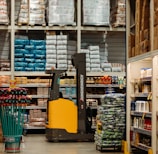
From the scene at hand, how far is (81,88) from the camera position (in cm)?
1327

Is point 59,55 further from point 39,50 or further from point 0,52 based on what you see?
point 0,52

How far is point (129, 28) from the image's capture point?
10.2m

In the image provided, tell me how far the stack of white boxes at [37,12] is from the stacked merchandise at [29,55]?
626mm

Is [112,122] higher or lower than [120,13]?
lower

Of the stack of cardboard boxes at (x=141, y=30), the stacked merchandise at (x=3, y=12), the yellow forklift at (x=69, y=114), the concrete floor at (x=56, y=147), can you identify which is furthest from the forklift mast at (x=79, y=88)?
the stack of cardboard boxes at (x=141, y=30)

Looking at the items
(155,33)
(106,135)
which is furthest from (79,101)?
(155,33)

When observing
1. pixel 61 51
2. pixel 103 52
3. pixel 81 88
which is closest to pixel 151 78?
pixel 81 88

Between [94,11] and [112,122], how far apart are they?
241 inches

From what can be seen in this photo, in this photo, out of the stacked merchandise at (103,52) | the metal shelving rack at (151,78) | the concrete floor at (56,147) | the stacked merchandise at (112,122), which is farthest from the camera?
the stacked merchandise at (103,52)

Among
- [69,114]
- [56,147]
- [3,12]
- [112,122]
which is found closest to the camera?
[112,122]

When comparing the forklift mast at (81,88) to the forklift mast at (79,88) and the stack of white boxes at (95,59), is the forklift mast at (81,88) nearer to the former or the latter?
the forklift mast at (79,88)

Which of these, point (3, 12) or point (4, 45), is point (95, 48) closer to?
point (3, 12)

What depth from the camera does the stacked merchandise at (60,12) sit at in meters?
15.8

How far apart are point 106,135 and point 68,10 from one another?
6.34 meters
